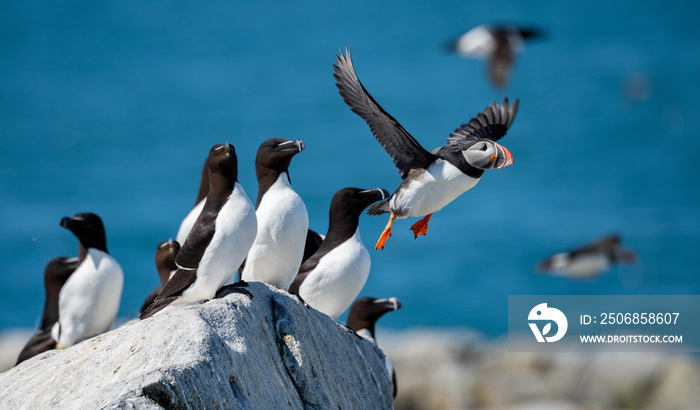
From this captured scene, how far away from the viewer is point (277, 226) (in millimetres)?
6617

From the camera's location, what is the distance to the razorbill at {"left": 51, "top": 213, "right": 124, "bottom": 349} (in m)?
8.88

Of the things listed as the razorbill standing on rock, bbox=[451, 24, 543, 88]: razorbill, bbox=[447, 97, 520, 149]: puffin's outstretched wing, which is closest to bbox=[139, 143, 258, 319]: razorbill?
the razorbill standing on rock

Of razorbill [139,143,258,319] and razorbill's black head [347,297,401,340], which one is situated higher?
razorbill's black head [347,297,401,340]

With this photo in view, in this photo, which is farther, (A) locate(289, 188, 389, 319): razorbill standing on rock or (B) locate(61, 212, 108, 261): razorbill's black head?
(B) locate(61, 212, 108, 261): razorbill's black head

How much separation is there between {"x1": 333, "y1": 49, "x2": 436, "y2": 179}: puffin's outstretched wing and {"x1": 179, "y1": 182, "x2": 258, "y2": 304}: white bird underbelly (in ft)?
5.16

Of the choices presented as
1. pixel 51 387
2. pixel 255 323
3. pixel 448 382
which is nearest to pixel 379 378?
pixel 255 323

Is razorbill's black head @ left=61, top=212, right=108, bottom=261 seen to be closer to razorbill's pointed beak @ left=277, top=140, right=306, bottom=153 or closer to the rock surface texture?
razorbill's pointed beak @ left=277, top=140, right=306, bottom=153

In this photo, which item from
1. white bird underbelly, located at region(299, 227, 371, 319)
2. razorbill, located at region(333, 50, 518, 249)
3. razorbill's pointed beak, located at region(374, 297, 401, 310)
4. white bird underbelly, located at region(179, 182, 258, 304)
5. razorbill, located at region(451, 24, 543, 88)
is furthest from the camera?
razorbill, located at region(451, 24, 543, 88)

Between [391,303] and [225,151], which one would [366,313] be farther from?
[225,151]

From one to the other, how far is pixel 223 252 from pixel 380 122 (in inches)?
80.6

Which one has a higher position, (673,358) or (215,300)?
(673,358)

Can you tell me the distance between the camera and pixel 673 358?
49.3 ft

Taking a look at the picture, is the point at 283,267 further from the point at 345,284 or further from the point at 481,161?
the point at 481,161

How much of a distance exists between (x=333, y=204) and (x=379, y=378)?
143cm
